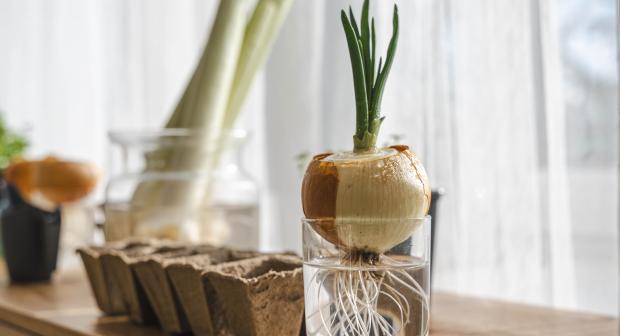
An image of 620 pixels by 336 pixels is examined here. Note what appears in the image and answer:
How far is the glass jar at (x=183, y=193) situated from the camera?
1.04m

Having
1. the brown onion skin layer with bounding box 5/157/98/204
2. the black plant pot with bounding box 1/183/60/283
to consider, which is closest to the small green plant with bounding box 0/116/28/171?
the brown onion skin layer with bounding box 5/157/98/204

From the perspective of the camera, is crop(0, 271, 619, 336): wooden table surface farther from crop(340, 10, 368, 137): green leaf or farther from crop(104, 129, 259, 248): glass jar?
crop(340, 10, 368, 137): green leaf

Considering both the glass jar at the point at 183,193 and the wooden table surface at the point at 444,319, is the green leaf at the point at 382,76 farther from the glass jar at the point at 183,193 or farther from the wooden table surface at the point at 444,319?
the glass jar at the point at 183,193

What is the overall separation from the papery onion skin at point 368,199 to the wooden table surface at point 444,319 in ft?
0.75

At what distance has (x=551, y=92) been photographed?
3.04 feet

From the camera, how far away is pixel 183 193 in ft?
3.44

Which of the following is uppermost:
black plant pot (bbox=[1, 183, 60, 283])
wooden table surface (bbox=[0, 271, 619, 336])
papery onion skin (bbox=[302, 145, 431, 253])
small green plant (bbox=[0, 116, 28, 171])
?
small green plant (bbox=[0, 116, 28, 171])

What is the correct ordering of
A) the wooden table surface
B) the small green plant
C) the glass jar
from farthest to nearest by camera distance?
the small green plant → the glass jar → the wooden table surface

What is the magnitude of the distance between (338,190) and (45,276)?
0.83 meters

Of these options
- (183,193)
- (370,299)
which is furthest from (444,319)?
(183,193)

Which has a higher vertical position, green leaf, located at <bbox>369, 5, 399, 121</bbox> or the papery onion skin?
green leaf, located at <bbox>369, 5, 399, 121</bbox>

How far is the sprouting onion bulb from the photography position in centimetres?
51

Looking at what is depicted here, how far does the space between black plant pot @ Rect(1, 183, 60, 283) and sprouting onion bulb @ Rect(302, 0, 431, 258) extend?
771mm

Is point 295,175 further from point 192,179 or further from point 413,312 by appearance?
point 413,312
